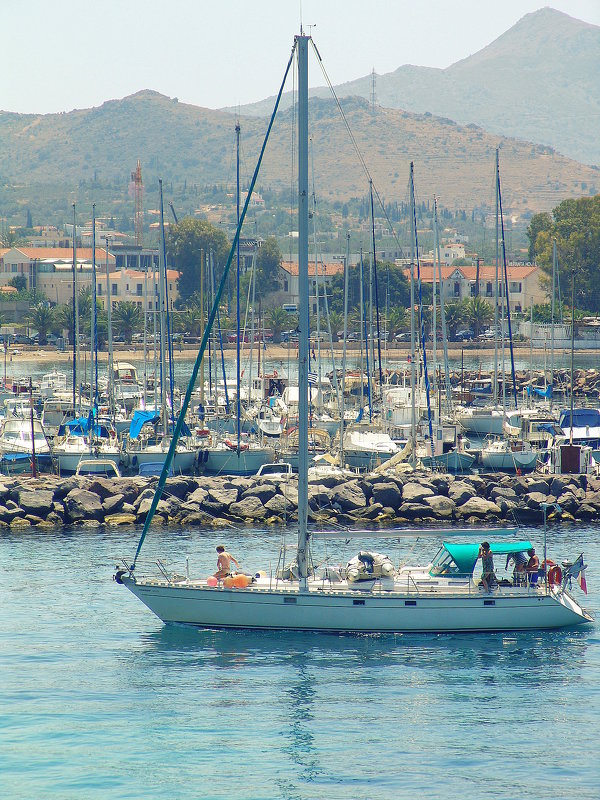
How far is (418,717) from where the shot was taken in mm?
23109

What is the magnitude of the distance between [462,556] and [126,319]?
104491 mm

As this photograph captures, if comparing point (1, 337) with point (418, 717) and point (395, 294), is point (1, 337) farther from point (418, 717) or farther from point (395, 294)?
point (418, 717)

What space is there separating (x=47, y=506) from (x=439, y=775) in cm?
2320

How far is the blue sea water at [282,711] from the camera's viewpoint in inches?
810

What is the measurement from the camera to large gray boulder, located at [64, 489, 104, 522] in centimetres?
4062

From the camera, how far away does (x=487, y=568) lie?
26.5 metres

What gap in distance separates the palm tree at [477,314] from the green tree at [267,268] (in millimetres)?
34272

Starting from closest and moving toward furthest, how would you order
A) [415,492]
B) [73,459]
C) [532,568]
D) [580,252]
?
[532,568] → [415,492] → [73,459] → [580,252]

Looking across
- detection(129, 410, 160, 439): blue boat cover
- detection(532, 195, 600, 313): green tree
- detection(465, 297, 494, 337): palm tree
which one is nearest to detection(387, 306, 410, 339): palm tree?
detection(465, 297, 494, 337): palm tree

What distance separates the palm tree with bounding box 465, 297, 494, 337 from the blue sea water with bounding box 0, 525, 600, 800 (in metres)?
102

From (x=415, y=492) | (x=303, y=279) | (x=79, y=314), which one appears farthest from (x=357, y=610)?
(x=79, y=314)

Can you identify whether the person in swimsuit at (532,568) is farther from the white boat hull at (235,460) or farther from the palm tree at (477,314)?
the palm tree at (477,314)

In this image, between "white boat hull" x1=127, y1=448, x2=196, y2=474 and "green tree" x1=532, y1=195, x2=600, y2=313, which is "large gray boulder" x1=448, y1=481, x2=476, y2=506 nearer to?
"white boat hull" x1=127, y1=448, x2=196, y2=474

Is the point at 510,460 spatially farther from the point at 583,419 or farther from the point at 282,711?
the point at 282,711
